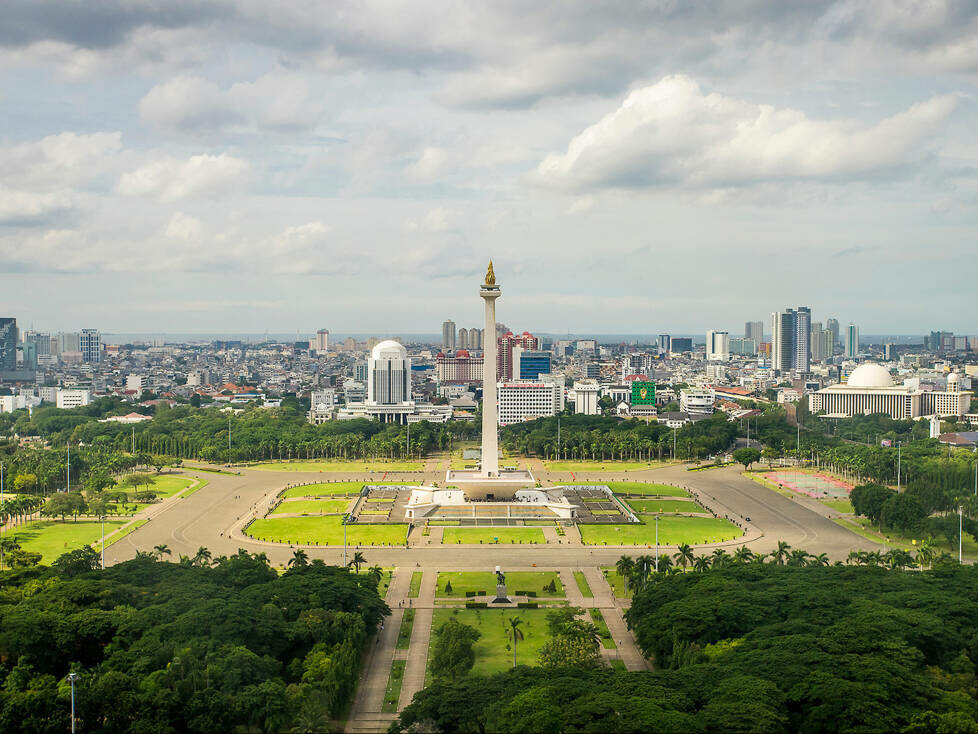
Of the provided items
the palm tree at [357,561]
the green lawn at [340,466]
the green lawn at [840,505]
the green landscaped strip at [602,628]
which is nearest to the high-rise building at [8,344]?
the green lawn at [340,466]

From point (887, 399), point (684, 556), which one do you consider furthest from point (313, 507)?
point (887, 399)

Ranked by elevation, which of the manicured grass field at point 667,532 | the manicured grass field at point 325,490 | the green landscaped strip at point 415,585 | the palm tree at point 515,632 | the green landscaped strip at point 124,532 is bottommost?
A: the green landscaped strip at point 415,585

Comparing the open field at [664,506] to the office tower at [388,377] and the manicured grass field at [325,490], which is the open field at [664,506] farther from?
the office tower at [388,377]

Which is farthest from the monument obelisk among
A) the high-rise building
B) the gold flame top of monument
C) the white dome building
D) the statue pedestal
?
the high-rise building

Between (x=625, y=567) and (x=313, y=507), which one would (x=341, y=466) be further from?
(x=625, y=567)

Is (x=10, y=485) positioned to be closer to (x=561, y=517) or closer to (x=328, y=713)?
(x=561, y=517)

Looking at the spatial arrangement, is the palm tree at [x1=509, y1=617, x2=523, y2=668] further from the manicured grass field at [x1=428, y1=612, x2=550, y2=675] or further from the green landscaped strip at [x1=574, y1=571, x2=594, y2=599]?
the green landscaped strip at [x1=574, y1=571, x2=594, y2=599]
